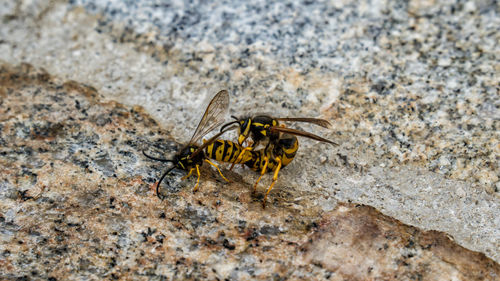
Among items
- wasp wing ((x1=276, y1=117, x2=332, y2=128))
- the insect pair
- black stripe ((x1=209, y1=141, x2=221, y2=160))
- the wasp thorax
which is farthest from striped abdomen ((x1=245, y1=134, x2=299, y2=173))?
the wasp thorax

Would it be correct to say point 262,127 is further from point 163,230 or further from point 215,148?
point 163,230

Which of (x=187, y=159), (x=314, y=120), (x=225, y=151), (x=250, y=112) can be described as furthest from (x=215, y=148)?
(x=314, y=120)

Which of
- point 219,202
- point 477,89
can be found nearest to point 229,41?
point 219,202

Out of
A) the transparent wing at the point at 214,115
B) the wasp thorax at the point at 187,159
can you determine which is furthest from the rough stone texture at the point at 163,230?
the transparent wing at the point at 214,115

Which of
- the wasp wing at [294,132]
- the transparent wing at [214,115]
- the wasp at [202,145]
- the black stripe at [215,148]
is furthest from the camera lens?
the transparent wing at [214,115]

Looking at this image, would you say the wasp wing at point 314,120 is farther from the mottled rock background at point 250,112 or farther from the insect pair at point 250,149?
the mottled rock background at point 250,112

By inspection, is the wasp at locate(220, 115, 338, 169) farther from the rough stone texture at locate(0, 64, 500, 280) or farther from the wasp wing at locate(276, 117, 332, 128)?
the rough stone texture at locate(0, 64, 500, 280)

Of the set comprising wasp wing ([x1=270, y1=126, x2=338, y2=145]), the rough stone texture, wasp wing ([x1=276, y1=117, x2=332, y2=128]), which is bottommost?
the rough stone texture
